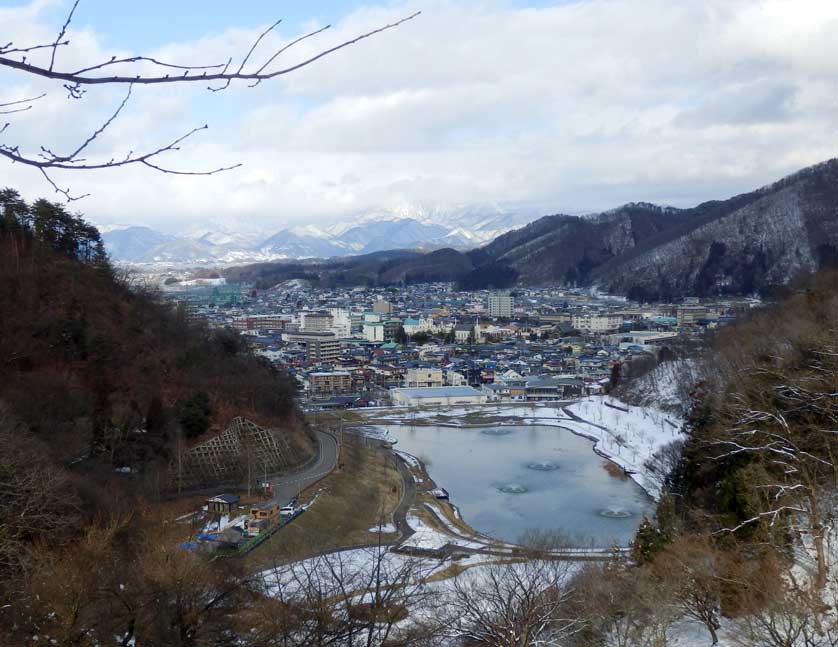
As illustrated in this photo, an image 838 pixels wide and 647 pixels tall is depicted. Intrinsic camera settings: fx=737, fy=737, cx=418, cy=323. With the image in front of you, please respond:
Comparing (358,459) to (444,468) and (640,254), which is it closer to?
(444,468)

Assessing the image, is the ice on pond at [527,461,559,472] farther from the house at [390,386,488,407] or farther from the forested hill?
the house at [390,386,488,407]

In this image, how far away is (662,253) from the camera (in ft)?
85.3

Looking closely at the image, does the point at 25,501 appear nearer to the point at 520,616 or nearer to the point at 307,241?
the point at 520,616

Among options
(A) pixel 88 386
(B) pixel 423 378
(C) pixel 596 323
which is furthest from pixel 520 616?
(C) pixel 596 323

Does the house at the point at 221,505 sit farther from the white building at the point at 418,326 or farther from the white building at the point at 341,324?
the white building at the point at 418,326

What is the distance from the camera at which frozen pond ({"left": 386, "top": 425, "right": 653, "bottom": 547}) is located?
17.9ft

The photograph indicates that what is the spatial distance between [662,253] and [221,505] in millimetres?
23617

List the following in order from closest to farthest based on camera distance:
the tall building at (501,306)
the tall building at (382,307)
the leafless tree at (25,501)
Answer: the leafless tree at (25,501) < the tall building at (501,306) < the tall building at (382,307)

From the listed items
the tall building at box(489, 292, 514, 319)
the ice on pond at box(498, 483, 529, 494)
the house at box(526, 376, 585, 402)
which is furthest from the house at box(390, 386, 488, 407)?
the tall building at box(489, 292, 514, 319)

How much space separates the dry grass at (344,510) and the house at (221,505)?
45 centimetres

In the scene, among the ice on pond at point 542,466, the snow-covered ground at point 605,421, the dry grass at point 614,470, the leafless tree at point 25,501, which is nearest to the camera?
the leafless tree at point 25,501

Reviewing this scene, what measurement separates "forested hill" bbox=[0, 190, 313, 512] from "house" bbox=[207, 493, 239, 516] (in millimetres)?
363

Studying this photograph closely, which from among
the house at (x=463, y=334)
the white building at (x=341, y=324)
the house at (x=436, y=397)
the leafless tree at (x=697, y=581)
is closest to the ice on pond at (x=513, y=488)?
the leafless tree at (x=697, y=581)

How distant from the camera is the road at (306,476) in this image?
18.1 feet
